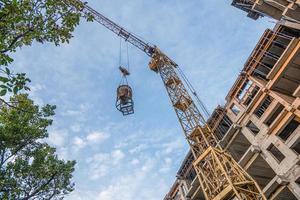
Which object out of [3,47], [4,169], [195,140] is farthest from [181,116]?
[3,47]

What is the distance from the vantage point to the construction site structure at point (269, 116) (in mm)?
19781

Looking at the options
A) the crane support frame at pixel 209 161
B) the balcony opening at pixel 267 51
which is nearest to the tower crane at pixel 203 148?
the crane support frame at pixel 209 161

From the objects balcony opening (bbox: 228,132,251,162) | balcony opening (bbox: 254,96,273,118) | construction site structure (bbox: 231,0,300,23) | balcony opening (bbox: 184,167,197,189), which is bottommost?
balcony opening (bbox: 228,132,251,162)

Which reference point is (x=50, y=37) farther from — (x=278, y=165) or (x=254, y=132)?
(x=254, y=132)

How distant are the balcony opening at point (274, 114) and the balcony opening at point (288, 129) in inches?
58.1

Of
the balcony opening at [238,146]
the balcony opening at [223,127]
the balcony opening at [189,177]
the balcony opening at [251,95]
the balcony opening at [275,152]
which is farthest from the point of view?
the balcony opening at [189,177]

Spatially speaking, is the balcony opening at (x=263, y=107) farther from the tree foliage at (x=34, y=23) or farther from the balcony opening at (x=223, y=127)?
the tree foliage at (x=34, y=23)

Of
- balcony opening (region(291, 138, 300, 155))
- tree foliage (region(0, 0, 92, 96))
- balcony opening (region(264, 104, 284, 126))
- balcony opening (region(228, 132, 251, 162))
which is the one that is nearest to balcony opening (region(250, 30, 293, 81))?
balcony opening (region(264, 104, 284, 126))

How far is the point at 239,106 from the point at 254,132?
2840mm

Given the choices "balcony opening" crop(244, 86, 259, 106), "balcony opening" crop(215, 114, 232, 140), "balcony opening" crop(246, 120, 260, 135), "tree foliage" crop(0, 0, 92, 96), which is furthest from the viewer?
"balcony opening" crop(215, 114, 232, 140)

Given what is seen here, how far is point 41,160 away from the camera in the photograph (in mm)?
16359

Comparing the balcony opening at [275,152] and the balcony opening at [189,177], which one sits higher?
the balcony opening at [189,177]

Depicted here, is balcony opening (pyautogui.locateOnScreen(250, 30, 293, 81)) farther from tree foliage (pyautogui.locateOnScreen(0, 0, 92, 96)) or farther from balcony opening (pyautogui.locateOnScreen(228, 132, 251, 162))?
tree foliage (pyautogui.locateOnScreen(0, 0, 92, 96))

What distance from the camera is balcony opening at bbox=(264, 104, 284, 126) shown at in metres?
21.9
